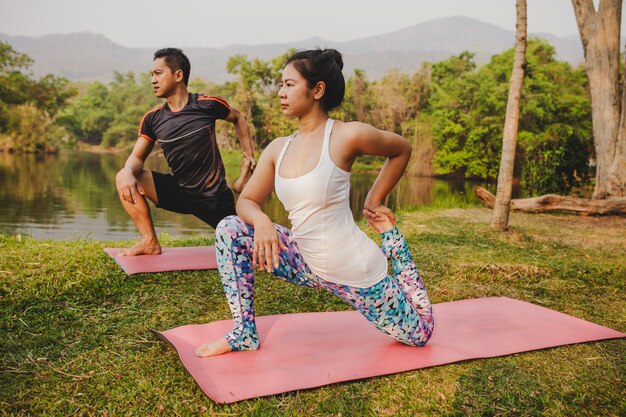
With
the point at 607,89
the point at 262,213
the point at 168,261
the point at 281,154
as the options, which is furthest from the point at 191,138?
the point at 607,89

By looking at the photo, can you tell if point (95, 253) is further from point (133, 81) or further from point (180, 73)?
point (133, 81)

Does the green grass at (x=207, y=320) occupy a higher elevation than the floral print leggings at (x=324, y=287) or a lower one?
lower

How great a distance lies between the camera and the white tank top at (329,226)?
2.13 m

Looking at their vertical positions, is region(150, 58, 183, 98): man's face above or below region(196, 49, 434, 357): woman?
above

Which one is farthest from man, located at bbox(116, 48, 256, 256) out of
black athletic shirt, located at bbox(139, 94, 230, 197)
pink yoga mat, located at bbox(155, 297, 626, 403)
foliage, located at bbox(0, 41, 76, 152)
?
foliage, located at bbox(0, 41, 76, 152)

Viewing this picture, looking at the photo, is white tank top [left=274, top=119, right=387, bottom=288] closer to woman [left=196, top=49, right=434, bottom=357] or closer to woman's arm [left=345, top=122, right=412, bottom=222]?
woman [left=196, top=49, right=434, bottom=357]

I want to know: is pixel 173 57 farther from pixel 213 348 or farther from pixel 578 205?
pixel 578 205

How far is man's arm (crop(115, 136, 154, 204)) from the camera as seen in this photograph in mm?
3494

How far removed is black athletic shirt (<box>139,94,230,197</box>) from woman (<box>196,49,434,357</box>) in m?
1.81

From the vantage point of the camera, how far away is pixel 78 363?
2.29 m

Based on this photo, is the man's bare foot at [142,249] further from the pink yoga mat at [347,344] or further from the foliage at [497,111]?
the foliage at [497,111]

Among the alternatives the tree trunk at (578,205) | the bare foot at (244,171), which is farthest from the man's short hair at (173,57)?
the tree trunk at (578,205)

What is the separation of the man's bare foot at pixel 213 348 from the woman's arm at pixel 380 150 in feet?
2.86

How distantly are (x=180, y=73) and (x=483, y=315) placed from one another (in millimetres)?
2706
